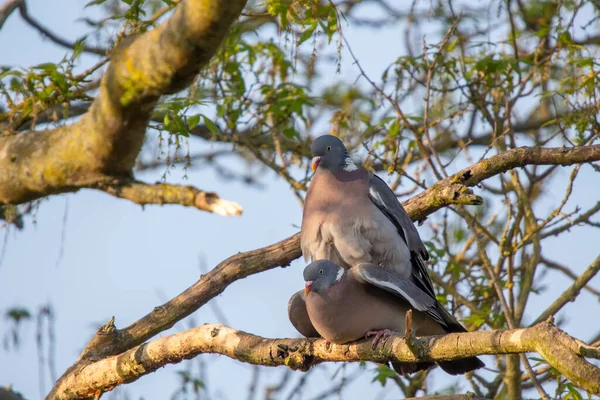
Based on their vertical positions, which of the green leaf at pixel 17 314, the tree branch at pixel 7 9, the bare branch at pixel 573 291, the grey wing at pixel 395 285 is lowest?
the grey wing at pixel 395 285

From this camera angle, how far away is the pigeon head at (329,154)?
4344 mm

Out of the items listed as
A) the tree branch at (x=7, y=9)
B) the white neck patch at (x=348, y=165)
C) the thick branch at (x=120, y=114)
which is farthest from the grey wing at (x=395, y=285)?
the tree branch at (x=7, y=9)

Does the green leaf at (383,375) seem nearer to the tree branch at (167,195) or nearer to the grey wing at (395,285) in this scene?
the grey wing at (395,285)

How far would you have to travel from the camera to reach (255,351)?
3449 millimetres

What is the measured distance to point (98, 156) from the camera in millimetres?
4078

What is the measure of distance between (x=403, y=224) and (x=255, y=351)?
1.14 meters

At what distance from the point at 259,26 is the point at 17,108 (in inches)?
92.8

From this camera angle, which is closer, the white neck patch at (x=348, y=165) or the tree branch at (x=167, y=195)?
the tree branch at (x=167, y=195)

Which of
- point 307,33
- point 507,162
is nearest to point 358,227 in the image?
point 507,162

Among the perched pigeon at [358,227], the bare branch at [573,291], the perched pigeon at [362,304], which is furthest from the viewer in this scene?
the bare branch at [573,291]

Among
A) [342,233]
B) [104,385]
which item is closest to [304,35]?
[342,233]

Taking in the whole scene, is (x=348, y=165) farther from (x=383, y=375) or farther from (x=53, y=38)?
(x=53, y=38)

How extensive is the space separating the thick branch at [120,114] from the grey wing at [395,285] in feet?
3.89

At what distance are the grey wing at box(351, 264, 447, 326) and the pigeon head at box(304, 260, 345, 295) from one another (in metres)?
0.09
